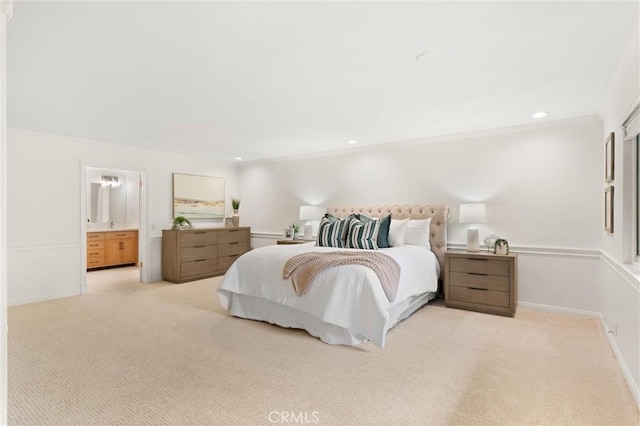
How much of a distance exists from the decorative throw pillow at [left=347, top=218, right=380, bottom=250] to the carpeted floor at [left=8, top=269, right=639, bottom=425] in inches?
41.8

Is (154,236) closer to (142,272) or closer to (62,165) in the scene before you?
(142,272)

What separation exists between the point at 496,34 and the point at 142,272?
5950 mm

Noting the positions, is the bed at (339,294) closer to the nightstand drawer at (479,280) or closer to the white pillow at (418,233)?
the white pillow at (418,233)

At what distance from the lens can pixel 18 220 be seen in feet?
14.6

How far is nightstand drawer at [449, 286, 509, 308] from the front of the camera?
3898mm

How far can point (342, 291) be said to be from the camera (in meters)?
3.06

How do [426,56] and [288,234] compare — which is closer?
[426,56]

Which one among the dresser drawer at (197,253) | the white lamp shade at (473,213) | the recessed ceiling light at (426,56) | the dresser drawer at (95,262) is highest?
the recessed ceiling light at (426,56)

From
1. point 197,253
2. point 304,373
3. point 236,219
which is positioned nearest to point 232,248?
point 236,219

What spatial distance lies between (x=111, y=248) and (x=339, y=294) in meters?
6.27

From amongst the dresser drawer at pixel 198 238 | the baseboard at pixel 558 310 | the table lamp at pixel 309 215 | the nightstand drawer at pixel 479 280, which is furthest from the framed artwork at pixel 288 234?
the baseboard at pixel 558 310

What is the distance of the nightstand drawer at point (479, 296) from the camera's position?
3.90m

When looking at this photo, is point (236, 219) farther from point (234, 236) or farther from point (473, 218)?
point (473, 218)

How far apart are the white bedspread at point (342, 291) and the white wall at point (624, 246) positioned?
1.61 m
